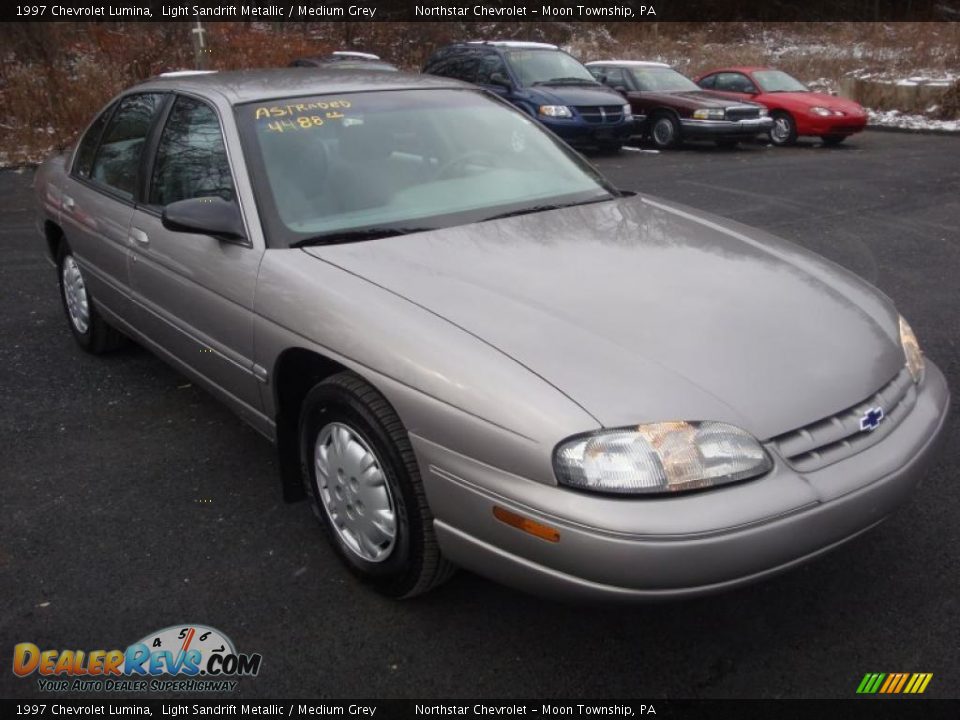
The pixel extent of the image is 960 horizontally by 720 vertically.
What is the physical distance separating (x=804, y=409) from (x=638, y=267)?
32.6 inches

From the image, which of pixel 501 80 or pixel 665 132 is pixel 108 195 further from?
pixel 665 132

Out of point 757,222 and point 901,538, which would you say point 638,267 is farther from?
point 757,222

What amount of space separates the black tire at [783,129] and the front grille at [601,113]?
3.27 meters

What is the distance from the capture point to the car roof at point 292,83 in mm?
3572

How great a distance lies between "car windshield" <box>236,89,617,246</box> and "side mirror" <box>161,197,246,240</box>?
12cm

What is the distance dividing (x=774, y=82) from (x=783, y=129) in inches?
51.7

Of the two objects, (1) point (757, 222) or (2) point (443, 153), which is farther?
(1) point (757, 222)

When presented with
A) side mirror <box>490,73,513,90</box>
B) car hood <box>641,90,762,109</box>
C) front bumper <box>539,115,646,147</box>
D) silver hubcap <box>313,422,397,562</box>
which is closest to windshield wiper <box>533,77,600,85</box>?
side mirror <box>490,73,513,90</box>

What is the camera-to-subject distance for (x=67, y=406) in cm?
433

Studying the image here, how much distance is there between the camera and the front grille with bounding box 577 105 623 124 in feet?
41.8

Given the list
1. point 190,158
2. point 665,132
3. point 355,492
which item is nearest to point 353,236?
point 355,492

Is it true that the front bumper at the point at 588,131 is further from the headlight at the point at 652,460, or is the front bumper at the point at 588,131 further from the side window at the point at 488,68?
the headlight at the point at 652,460

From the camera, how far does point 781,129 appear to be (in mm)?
14656
